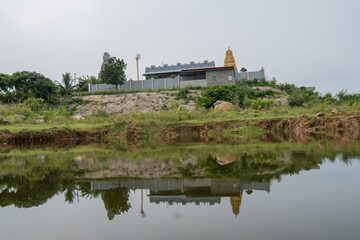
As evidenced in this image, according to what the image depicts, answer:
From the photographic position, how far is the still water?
254cm

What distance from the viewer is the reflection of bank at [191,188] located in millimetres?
3453

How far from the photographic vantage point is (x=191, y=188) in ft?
13.1

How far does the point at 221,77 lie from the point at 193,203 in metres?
34.9

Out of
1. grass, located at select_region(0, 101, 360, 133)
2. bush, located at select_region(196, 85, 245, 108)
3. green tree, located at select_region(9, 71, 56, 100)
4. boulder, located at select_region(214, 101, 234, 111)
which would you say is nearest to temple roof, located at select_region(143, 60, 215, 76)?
green tree, located at select_region(9, 71, 56, 100)

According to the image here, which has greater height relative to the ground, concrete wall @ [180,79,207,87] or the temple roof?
the temple roof

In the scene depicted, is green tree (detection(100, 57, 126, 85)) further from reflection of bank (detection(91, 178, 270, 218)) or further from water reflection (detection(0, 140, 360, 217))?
reflection of bank (detection(91, 178, 270, 218))

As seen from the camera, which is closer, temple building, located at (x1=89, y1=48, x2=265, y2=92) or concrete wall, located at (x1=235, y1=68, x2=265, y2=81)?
temple building, located at (x1=89, y1=48, x2=265, y2=92)

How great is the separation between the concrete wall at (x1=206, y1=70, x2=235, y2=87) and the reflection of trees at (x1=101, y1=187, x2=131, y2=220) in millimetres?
33943

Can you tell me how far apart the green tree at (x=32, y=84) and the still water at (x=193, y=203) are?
35523mm

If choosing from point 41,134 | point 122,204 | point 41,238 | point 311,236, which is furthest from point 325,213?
point 41,134

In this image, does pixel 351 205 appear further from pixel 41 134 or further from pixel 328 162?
pixel 41 134

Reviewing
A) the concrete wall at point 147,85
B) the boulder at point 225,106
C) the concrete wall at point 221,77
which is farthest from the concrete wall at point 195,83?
the boulder at point 225,106

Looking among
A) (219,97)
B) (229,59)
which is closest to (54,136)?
(219,97)

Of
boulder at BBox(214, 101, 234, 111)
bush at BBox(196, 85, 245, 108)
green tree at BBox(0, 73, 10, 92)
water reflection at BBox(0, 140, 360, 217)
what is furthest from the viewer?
green tree at BBox(0, 73, 10, 92)
